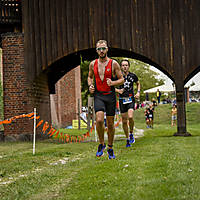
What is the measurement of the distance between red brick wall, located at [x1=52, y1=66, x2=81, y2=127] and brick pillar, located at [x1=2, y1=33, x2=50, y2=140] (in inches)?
428

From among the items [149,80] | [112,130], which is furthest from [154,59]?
[149,80]

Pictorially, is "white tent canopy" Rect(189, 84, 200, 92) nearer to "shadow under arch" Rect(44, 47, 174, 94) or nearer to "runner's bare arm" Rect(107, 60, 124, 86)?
"shadow under arch" Rect(44, 47, 174, 94)

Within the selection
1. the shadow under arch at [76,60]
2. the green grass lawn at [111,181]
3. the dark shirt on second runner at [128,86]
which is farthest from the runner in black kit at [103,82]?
the shadow under arch at [76,60]

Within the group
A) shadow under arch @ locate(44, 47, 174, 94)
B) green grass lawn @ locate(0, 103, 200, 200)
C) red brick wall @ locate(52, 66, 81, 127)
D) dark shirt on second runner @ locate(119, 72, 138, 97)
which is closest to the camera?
green grass lawn @ locate(0, 103, 200, 200)

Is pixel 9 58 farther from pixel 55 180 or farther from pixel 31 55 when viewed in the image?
pixel 55 180

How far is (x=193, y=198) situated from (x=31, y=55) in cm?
1106

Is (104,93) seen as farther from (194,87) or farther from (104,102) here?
(194,87)

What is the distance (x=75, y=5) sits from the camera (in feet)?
45.0

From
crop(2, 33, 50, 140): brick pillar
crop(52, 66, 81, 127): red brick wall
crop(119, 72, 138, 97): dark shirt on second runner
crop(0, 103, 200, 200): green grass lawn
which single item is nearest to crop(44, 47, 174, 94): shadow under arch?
crop(2, 33, 50, 140): brick pillar

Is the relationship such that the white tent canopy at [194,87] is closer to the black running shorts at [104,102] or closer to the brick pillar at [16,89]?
the brick pillar at [16,89]

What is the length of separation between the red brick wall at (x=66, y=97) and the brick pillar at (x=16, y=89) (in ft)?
35.6

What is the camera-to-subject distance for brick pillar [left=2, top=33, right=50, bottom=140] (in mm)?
13469

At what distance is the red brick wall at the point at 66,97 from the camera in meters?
25.6

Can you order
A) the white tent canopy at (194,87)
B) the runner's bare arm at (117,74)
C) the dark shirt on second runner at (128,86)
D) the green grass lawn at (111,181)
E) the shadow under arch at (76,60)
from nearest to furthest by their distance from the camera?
the green grass lawn at (111,181) < the runner's bare arm at (117,74) < the dark shirt on second runner at (128,86) < the shadow under arch at (76,60) < the white tent canopy at (194,87)
